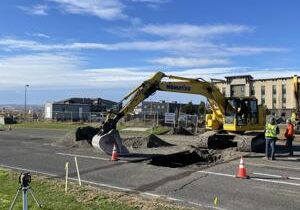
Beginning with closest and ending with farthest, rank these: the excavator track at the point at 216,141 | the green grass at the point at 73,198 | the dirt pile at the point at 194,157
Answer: the green grass at the point at 73,198 → the dirt pile at the point at 194,157 → the excavator track at the point at 216,141

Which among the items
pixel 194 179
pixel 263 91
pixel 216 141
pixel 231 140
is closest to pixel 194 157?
pixel 216 141

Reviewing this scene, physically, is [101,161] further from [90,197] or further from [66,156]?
[90,197]

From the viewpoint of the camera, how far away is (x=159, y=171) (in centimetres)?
1697

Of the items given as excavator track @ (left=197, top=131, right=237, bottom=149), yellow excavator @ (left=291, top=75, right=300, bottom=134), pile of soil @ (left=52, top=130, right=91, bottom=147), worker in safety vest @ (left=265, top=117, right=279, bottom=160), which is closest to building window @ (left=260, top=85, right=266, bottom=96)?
yellow excavator @ (left=291, top=75, right=300, bottom=134)

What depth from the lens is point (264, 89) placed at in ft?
495

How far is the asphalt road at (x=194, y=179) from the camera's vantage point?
12.3 metres

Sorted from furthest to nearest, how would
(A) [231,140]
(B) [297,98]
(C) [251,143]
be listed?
1. (B) [297,98]
2. (A) [231,140]
3. (C) [251,143]

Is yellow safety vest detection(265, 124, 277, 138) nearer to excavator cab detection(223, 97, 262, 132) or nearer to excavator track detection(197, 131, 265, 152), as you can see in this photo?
excavator track detection(197, 131, 265, 152)

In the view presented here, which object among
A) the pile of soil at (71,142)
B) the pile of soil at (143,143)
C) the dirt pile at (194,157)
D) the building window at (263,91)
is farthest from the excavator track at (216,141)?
the building window at (263,91)

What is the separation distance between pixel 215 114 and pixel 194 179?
12.5 metres

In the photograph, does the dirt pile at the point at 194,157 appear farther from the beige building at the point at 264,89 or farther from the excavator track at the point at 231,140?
the beige building at the point at 264,89

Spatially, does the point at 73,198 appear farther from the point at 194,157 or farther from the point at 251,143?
the point at 251,143

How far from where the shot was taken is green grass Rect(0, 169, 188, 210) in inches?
448

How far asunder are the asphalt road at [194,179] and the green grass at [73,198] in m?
0.98
